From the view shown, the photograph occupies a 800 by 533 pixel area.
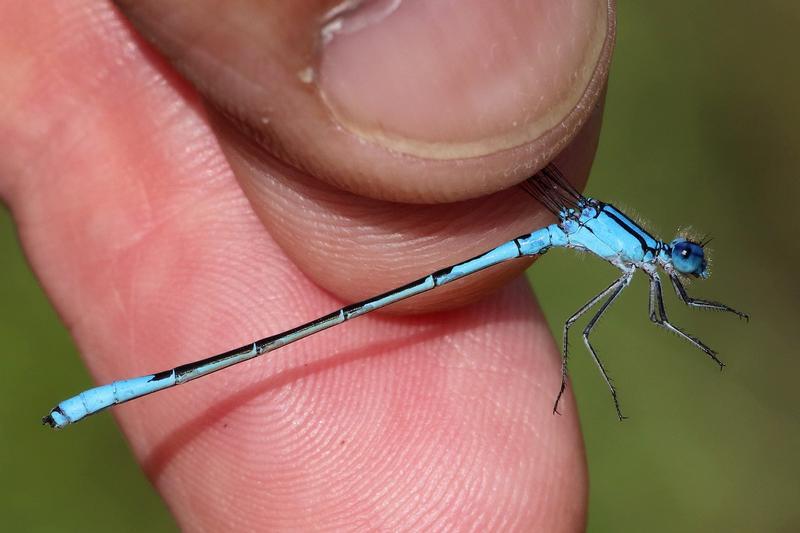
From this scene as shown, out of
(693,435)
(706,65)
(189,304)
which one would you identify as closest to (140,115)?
(189,304)

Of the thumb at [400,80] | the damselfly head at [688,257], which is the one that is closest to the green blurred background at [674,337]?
the damselfly head at [688,257]

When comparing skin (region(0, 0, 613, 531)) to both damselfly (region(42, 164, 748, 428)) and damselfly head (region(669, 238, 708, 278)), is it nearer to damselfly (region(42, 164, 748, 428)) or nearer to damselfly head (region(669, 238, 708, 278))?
damselfly (region(42, 164, 748, 428))

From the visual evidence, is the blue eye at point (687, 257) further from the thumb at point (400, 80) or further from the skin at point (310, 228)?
the thumb at point (400, 80)

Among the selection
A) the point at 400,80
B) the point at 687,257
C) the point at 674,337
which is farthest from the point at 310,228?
the point at 674,337

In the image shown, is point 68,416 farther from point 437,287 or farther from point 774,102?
point 774,102

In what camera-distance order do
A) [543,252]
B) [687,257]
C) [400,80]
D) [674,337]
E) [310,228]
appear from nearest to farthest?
[400,80], [310,228], [543,252], [687,257], [674,337]

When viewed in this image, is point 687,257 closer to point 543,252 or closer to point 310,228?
point 543,252
